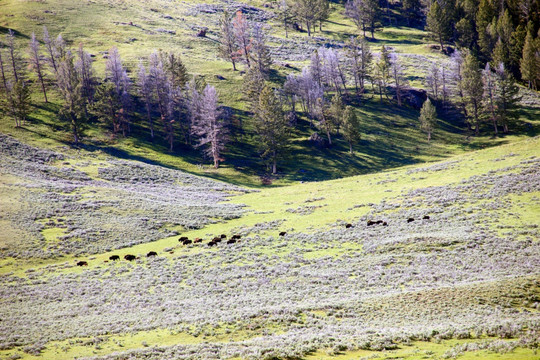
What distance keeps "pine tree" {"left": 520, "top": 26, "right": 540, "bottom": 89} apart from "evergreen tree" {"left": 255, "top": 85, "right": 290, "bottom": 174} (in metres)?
78.8

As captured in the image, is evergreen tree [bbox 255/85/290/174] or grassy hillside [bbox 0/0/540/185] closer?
grassy hillside [bbox 0/0/540/185]

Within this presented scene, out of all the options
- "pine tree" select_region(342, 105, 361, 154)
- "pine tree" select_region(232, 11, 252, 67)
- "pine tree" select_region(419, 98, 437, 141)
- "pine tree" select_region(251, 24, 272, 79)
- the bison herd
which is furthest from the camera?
"pine tree" select_region(232, 11, 252, 67)

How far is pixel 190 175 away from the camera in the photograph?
248 ft

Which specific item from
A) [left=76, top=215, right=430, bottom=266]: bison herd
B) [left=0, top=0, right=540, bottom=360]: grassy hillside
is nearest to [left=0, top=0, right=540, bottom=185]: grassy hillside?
[left=0, top=0, right=540, bottom=360]: grassy hillside

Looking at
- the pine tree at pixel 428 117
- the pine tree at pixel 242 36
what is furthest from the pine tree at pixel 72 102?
the pine tree at pixel 428 117

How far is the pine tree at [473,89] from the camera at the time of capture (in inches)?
3839

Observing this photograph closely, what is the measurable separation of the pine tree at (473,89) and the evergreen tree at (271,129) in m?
53.3

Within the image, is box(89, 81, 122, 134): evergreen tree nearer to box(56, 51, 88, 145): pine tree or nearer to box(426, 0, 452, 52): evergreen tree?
box(56, 51, 88, 145): pine tree

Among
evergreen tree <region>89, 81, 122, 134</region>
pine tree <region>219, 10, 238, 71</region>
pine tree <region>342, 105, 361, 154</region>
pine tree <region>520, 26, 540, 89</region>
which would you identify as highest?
pine tree <region>219, 10, 238, 71</region>

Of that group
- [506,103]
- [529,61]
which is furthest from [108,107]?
[529,61]

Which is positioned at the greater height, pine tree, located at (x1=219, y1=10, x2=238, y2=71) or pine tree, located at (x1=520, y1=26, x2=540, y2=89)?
pine tree, located at (x1=219, y1=10, x2=238, y2=71)

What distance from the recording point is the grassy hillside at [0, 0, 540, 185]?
275 ft

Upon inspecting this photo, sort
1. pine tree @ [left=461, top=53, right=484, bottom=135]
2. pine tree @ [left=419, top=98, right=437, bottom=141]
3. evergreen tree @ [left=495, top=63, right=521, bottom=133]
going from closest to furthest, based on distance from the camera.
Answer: pine tree @ [left=419, top=98, right=437, bottom=141]
evergreen tree @ [left=495, top=63, right=521, bottom=133]
pine tree @ [left=461, top=53, right=484, bottom=135]

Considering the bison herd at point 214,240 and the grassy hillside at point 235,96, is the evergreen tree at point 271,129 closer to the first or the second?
the grassy hillside at point 235,96
